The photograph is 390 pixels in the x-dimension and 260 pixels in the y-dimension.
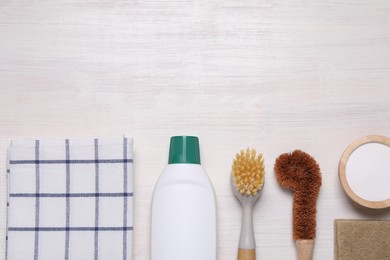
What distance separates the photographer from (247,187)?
939 mm

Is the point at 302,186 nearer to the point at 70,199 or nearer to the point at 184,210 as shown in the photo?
the point at 184,210

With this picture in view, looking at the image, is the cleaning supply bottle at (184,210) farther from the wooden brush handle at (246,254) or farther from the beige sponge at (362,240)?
the beige sponge at (362,240)

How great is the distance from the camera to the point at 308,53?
1006 millimetres

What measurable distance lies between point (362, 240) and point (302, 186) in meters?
0.14

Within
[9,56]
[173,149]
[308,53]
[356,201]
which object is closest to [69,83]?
[9,56]

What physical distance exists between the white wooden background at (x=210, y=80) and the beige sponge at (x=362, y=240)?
0.08ft

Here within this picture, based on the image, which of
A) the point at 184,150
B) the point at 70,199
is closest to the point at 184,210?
the point at 184,150

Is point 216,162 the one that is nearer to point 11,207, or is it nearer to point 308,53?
point 308,53

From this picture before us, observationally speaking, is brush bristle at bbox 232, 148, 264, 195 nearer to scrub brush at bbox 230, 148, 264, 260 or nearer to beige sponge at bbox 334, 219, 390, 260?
scrub brush at bbox 230, 148, 264, 260

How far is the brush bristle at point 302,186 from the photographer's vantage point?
0.95 meters

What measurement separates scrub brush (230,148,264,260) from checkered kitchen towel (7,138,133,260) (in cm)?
19

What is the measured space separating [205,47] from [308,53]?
191mm

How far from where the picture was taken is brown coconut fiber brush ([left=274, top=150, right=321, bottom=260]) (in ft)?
3.11

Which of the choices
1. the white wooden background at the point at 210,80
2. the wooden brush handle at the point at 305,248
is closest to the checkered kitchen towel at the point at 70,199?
the white wooden background at the point at 210,80
